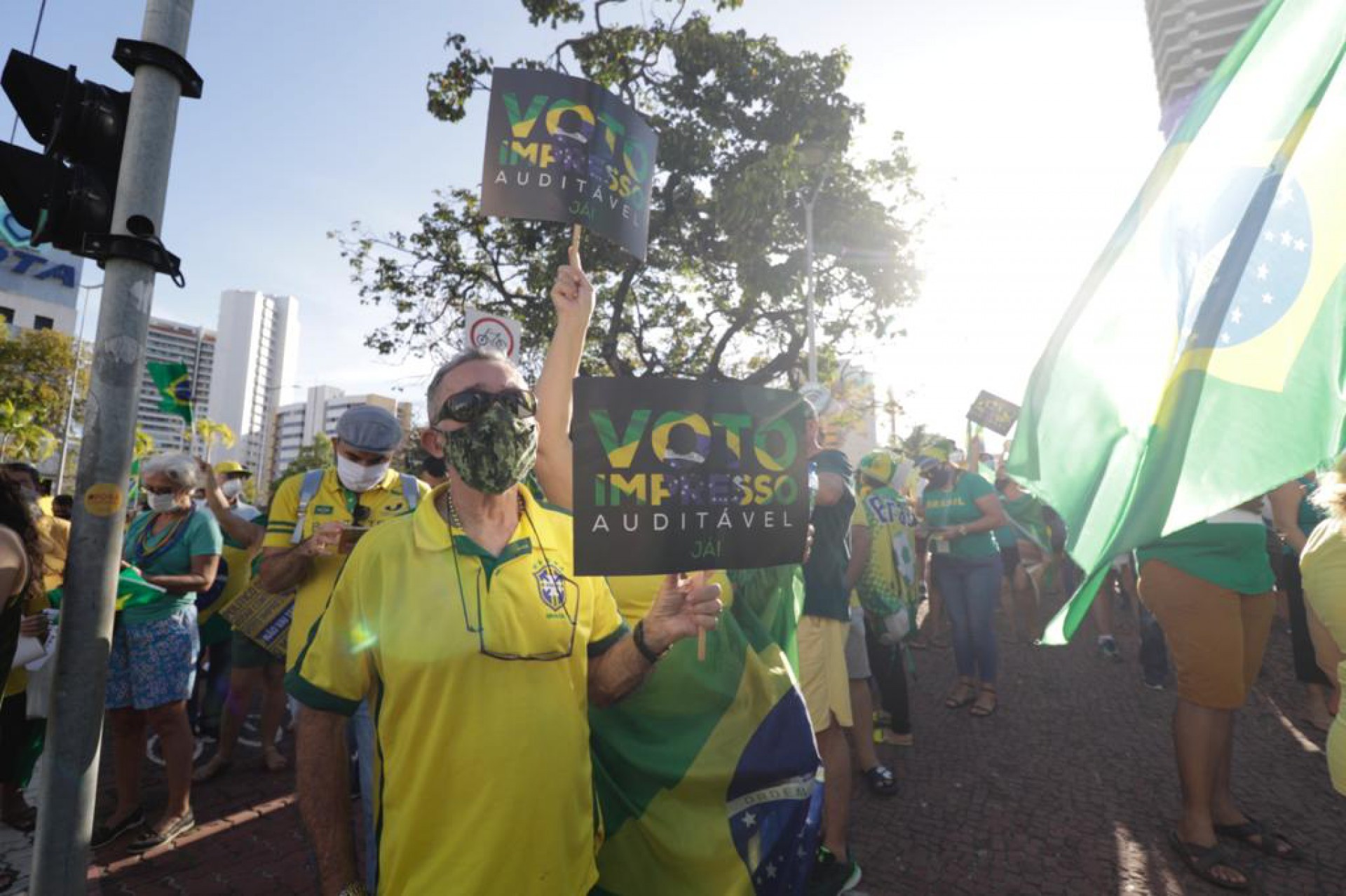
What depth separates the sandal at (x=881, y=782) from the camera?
4.28 m

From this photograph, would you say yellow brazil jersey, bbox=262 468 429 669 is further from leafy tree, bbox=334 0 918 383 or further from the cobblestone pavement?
leafy tree, bbox=334 0 918 383

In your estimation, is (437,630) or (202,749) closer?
(437,630)

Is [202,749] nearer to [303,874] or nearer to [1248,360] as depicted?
[303,874]

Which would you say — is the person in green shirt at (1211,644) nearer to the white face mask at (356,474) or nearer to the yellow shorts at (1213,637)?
the yellow shorts at (1213,637)

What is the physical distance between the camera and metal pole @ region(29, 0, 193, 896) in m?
2.47

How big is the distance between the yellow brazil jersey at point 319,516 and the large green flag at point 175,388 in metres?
2.44

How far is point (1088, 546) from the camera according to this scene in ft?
8.04

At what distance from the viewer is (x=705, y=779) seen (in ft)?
6.84

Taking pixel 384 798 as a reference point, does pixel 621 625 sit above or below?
above

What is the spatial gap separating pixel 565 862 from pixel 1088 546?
6.57ft

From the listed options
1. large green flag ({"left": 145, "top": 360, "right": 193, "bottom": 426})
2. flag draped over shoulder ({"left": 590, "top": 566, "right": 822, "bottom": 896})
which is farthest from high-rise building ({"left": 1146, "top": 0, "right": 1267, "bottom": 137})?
flag draped over shoulder ({"left": 590, "top": 566, "right": 822, "bottom": 896})

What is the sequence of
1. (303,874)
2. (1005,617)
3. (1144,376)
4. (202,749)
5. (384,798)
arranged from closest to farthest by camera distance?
(384,798), (1144,376), (303,874), (202,749), (1005,617)

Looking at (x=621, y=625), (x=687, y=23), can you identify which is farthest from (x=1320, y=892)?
(x=687, y=23)

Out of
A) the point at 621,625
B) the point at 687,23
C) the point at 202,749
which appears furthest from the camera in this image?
the point at 687,23
